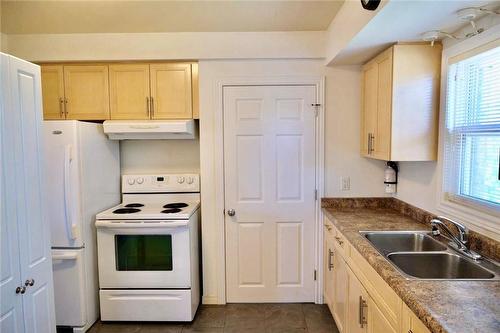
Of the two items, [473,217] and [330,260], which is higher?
[473,217]

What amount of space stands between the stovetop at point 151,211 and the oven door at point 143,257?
8cm

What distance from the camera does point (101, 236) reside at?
102 inches

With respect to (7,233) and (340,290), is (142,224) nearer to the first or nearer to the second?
(7,233)

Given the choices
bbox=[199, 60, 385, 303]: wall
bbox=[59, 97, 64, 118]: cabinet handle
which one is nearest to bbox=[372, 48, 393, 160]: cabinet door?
bbox=[199, 60, 385, 303]: wall

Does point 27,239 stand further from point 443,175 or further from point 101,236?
point 443,175

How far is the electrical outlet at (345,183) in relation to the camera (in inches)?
114

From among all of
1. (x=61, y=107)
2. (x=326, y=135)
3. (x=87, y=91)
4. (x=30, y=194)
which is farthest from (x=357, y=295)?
Answer: (x=61, y=107)

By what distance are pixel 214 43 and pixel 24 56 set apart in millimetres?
1676

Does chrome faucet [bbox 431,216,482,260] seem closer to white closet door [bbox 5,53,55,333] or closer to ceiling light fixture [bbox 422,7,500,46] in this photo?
ceiling light fixture [bbox 422,7,500,46]

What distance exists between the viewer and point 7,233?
4.77 ft

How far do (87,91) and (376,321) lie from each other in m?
2.83

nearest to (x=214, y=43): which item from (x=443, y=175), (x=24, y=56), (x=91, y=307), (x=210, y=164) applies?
(x=210, y=164)

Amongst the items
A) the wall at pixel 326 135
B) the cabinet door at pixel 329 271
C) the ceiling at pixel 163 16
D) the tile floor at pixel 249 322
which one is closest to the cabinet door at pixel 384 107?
the wall at pixel 326 135

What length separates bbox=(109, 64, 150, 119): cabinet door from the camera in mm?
2805
